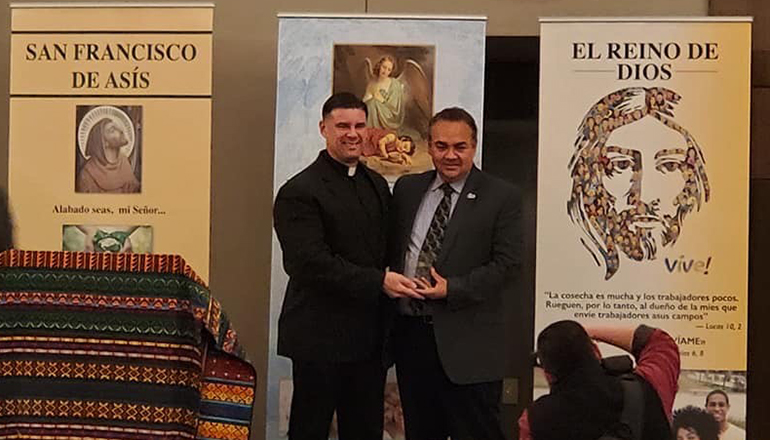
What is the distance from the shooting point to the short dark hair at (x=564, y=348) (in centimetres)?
286

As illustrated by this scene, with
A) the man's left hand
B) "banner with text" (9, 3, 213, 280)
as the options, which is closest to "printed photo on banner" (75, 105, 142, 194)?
"banner with text" (9, 3, 213, 280)

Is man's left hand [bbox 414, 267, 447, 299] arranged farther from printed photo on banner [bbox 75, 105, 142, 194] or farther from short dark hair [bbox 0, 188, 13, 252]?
short dark hair [bbox 0, 188, 13, 252]

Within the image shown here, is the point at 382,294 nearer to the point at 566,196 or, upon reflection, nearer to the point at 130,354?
the point at 566,196

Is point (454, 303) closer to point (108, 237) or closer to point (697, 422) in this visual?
point (697, 422)

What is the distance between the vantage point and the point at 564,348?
3109mm

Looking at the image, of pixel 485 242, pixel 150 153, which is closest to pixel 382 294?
pixel 485 242

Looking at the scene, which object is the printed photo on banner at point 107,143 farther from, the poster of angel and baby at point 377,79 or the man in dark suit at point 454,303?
the man in dark suit at point 454,303

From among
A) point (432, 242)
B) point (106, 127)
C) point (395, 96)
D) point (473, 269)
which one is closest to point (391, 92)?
point (395, 96)

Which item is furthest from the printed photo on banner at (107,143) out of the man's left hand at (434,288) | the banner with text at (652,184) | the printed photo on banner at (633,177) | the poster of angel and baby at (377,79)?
the printed photo on banner at (633,177)

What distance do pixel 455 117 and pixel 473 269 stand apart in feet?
1.90

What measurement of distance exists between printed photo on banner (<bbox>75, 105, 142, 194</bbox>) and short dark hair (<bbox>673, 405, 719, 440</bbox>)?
2089 mm

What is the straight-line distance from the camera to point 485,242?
3.11 meters

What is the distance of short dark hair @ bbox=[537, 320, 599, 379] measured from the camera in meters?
2.86

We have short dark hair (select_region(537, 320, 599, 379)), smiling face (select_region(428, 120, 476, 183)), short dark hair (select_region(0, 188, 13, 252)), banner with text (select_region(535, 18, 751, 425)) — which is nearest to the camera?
short dark hair (select_region(0, 188, 13, 252))
